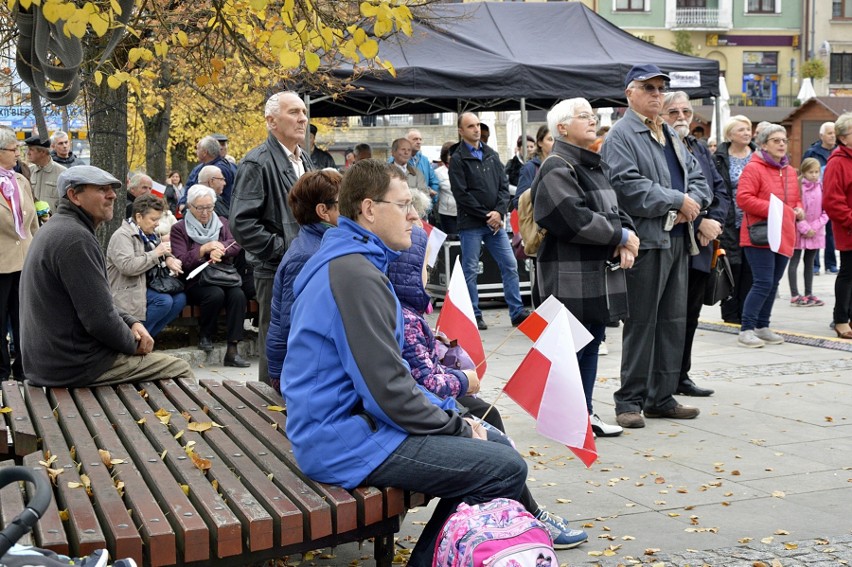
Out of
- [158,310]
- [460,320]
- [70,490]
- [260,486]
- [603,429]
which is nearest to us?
[70,490]

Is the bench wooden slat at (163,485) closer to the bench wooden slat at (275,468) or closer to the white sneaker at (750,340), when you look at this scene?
the bench wooden slat at (275,468)

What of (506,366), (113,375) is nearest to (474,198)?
(506,366)

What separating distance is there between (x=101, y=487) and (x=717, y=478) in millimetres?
3457

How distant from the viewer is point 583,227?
6.73 meters

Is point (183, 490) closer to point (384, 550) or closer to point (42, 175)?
point (384, 550)

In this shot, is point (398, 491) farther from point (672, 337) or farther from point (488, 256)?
point (488, 256)

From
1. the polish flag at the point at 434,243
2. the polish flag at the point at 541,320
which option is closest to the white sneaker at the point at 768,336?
the polish flag at the point at 434,243

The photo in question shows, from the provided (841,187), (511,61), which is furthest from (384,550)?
(511,61)

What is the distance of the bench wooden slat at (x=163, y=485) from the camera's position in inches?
142

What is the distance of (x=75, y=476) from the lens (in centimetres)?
421

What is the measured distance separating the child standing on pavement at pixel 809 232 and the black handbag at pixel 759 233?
116 inches

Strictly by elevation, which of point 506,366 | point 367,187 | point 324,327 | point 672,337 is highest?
point 367,187

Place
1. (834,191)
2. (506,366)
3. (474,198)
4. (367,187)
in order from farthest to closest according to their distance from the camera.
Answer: (474,198) < (834,191) < (506,366) < (367,187)

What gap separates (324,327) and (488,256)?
10234mm
